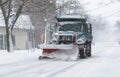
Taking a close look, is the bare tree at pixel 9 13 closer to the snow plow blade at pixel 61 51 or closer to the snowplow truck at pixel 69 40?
the snowplow truck at pixel 69 40

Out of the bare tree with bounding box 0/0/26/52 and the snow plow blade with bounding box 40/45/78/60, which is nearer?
the snow plow blade with bounding box 40/45/78/60

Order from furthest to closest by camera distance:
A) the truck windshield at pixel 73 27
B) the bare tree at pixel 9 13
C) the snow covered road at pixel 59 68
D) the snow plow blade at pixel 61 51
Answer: the bare tree at pixel 9 13 < the truck windshield at pixel 73 27 < the snow plow blade at pixel 61 51 < the snow covered road at pixel 59 68

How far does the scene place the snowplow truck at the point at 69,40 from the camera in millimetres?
24766

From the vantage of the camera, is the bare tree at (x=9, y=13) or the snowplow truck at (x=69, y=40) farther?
the bare tree at (x=9, y=13)

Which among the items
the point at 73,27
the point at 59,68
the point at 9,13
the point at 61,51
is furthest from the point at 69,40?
the point at 9,13

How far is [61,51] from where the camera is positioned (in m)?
25.2

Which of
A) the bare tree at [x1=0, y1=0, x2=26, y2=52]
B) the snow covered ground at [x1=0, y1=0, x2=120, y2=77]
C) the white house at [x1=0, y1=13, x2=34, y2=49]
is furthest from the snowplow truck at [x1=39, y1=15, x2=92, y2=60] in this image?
the white house at [x1=0, y1=13, x2=34, y2=49]

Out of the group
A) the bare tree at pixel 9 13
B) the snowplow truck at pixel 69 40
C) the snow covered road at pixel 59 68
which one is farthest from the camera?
the bare tree at pixel 9 13

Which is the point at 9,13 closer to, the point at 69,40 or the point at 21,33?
the point at 69,40

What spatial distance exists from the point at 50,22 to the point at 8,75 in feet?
117

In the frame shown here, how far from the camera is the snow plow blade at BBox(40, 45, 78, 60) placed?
79.9 feet

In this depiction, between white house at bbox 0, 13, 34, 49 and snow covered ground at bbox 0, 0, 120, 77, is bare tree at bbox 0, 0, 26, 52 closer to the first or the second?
snow covered ground at bbox 0, 0, 120, 77

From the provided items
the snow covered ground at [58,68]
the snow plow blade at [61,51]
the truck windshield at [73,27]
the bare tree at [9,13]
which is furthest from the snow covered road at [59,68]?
the bare tree at [9,13]

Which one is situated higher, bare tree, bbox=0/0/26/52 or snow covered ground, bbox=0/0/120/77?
bare tree, bbox=0/0/26/52
